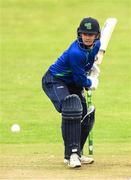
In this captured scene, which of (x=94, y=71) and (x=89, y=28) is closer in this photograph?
(x=89, y=28)

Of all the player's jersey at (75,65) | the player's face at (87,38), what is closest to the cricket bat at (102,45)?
the player's jersey at (75,65)

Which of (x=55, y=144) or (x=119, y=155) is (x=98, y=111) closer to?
(x=55, y=144)

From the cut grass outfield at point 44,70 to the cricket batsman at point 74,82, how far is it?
522 mm

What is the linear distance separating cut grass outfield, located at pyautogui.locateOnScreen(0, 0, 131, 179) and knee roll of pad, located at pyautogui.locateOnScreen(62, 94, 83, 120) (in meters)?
0.77

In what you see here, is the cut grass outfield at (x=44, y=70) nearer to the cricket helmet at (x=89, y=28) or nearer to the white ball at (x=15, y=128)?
the white ball at (x=15, y=128)

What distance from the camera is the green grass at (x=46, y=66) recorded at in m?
14.5

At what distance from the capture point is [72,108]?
1029 cm

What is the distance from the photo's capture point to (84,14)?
34062 millimetres

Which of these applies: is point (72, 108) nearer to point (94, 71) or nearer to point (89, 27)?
point (94, 71)

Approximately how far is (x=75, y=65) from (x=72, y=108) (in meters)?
0.55

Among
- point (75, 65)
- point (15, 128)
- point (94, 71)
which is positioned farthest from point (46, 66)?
point (75, 65)

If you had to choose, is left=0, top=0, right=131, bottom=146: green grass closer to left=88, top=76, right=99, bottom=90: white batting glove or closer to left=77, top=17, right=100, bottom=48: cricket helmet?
left=88, top=76, right=99, bottom=90: white batting glove

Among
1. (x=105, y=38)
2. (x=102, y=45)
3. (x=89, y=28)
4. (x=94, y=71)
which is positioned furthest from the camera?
(x=105, y=38)

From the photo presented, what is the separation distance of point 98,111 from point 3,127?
2437mm
